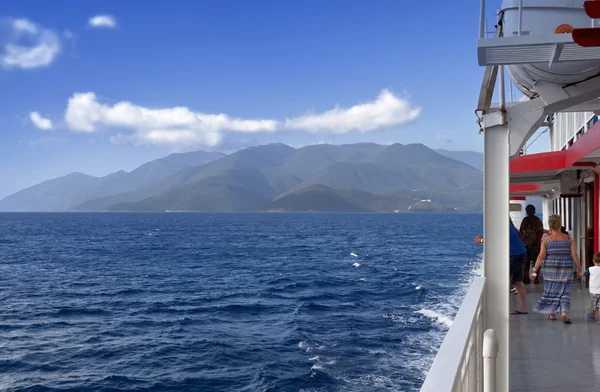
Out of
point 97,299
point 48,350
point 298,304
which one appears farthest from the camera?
point 97,299

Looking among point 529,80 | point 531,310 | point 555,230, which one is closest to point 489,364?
point 529,80

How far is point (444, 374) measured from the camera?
221 centimetres

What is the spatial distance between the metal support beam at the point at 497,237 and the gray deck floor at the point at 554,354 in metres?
0.80

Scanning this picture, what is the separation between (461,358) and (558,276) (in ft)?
20.4

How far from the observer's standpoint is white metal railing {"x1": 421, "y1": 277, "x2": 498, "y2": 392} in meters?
2.16

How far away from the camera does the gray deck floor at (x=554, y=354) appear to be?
532 centimetres

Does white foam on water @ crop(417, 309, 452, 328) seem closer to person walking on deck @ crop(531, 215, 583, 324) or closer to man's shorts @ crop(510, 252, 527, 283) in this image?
man's shorts @ crop(510, 252, 527, 283)

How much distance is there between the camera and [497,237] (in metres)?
4.64

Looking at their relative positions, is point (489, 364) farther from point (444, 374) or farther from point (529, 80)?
point (529, 80)

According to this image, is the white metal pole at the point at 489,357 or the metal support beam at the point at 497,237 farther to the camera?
the metal support beam at the point at 497,237

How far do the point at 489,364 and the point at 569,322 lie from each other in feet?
19.5

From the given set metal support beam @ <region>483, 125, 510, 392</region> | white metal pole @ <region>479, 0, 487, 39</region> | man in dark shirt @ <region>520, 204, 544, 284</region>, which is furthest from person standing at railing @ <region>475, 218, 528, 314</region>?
white metal pole @ <region>479, 0, 487, 39</region>

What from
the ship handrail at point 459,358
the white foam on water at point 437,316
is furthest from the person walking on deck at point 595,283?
the white foam on water at point 437,316

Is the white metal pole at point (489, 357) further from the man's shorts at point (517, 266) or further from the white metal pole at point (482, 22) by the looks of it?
the man's shorts at point (517, 266)
